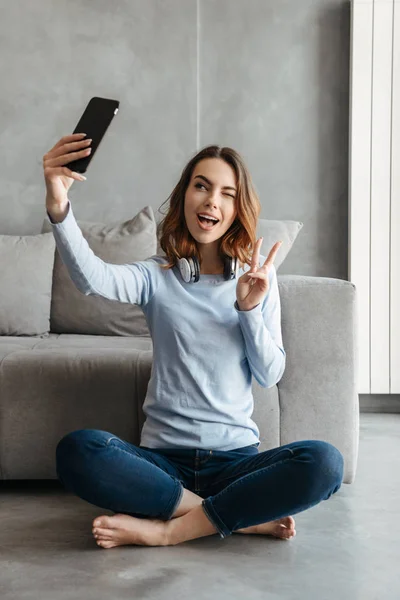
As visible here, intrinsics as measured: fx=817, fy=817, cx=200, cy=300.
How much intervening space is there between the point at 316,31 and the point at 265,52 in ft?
0.76

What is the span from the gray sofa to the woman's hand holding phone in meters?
0.66

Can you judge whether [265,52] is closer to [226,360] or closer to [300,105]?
[300,105]

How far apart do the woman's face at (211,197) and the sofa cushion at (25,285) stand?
1058 millimetres

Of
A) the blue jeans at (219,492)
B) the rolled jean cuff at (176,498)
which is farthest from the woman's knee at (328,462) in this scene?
the rolled jean cuff at (176,498)

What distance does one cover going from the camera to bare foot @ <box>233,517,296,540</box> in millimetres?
1784

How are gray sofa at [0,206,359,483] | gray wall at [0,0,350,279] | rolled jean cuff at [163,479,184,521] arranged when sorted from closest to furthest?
rolled jean cuff at [163,479,184,521] < gray sofa at [0,206,359,483] < gray wall at [0,0,350,279]

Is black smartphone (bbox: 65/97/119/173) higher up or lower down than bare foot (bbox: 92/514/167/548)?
higher up

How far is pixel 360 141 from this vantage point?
11.0 feet

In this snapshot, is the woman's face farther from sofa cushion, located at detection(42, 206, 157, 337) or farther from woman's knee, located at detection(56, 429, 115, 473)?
sofa cushion, located at detection(42, 206, 157, 337)

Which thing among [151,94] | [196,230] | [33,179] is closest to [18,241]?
[33,179]

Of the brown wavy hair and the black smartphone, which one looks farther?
the brown wavy hair

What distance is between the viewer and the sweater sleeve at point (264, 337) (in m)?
1.78

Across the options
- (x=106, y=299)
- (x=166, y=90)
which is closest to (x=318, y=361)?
(x=106, y=299)

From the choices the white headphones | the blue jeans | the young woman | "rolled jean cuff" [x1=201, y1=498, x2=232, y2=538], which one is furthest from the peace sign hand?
"rolled jean cuff" [x1=201, y1=498, x2=232, y2=538]
